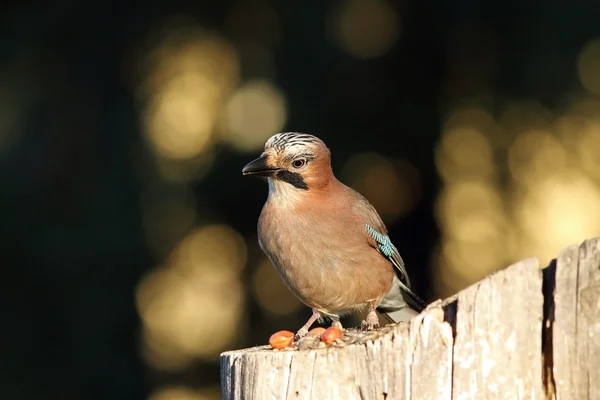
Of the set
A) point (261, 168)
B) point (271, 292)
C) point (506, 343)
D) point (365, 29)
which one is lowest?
point (506, 343)

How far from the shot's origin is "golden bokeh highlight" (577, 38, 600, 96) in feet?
20.0

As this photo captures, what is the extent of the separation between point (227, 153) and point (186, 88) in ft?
2.05

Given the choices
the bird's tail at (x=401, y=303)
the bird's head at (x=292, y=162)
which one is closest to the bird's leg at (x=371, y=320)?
the bird's tail at (x=401, y=303)

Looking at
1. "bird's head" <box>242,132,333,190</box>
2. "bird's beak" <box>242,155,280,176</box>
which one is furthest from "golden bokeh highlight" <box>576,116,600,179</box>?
"bird's beak" <box>242,155,280,176</box>

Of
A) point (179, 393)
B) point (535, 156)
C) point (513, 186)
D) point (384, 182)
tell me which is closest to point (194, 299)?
point (179, 393)

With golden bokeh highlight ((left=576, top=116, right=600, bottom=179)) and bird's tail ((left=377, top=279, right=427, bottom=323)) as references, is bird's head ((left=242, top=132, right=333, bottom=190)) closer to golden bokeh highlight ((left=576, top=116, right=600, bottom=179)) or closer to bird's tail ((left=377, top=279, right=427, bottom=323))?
bird's tail ((left=377, top=279, right=427, bottom=323))

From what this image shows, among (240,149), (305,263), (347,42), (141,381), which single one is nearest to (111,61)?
(240,149)

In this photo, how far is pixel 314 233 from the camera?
395 centimetres

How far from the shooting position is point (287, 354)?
2.49 metres

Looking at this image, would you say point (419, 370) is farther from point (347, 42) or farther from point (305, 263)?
point (347, 42)

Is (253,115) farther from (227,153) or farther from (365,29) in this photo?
(365,29)

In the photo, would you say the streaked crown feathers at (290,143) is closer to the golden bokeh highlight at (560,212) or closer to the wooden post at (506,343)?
the wooden post at (506,343)

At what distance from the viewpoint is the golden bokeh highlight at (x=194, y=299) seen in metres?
6.79

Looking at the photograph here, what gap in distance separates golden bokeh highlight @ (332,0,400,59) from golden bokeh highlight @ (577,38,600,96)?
127cm
